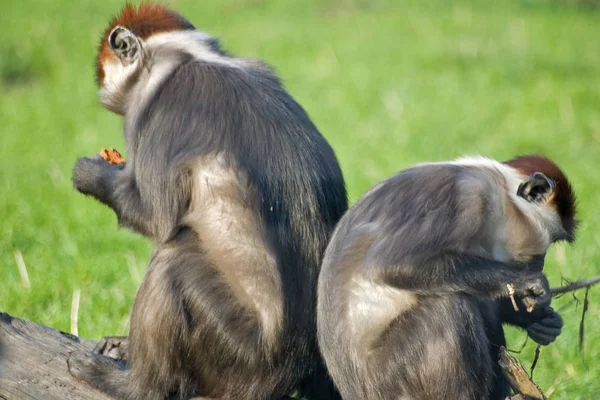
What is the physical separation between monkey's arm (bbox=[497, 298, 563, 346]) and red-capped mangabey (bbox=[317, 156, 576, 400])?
23 cm

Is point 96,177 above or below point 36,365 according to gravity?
above

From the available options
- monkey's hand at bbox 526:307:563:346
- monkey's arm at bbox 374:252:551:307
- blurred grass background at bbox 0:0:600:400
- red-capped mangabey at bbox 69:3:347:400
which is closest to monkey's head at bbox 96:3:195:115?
red-capped mangabey at bbox 69:3:347:400

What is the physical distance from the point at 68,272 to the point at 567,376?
363 cm

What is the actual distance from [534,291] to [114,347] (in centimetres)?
212

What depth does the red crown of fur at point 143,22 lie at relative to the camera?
4.92 m

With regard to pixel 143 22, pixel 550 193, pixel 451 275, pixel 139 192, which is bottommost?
pixel 451 275

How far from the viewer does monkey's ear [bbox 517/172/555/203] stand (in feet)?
13.8

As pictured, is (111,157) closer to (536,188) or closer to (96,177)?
(96,177)

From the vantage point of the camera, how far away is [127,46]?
486 cm

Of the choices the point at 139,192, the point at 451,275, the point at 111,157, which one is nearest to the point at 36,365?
the point at 139,192

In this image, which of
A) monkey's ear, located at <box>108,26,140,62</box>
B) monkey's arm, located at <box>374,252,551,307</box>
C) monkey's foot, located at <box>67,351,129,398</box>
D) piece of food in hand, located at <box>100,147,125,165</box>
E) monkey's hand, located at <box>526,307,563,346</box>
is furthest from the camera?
piece of food in hand, located at <box>100,147,125,165</box>

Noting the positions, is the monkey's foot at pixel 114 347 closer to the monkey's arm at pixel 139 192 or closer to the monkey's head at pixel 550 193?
the monkey's arm at pixel 139 192

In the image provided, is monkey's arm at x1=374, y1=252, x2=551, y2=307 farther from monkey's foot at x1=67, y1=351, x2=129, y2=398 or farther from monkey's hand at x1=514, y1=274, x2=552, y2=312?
monkey's foot at x1=67, y1=351, x2=129, y2=398

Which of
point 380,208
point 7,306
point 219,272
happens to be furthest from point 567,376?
point 7,306
